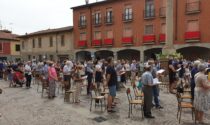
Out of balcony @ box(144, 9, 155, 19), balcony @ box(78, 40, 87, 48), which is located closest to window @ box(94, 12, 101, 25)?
balcony @ box(78, 40, 87, 48)

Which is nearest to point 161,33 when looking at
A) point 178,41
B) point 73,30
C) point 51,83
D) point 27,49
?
point 178,41

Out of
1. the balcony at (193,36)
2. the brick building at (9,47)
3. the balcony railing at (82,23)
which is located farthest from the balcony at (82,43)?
the brick building at (9,47)

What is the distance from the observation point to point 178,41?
98.8 feet

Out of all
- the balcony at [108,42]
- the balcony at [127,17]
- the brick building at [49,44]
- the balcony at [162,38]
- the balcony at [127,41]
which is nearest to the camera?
the balcony at [162,38]

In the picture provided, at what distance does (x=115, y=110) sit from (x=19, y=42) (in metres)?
52.1

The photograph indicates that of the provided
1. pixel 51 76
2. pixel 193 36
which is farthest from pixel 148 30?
pixel 51 76

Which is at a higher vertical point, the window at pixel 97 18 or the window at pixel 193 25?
the window at pixel 97 18

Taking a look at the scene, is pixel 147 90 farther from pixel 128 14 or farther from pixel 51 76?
pixel 128 14

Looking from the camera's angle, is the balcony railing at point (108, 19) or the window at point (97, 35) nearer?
the balcony railing at point (108, 19)

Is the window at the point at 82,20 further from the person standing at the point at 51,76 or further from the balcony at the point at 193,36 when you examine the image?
the person standing at the point at 51,76

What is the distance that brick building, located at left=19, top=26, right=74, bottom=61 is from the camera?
42.6 metres

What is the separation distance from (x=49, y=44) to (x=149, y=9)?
2063cm

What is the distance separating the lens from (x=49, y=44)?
4600 centimetres

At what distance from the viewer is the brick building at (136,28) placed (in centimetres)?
2858
